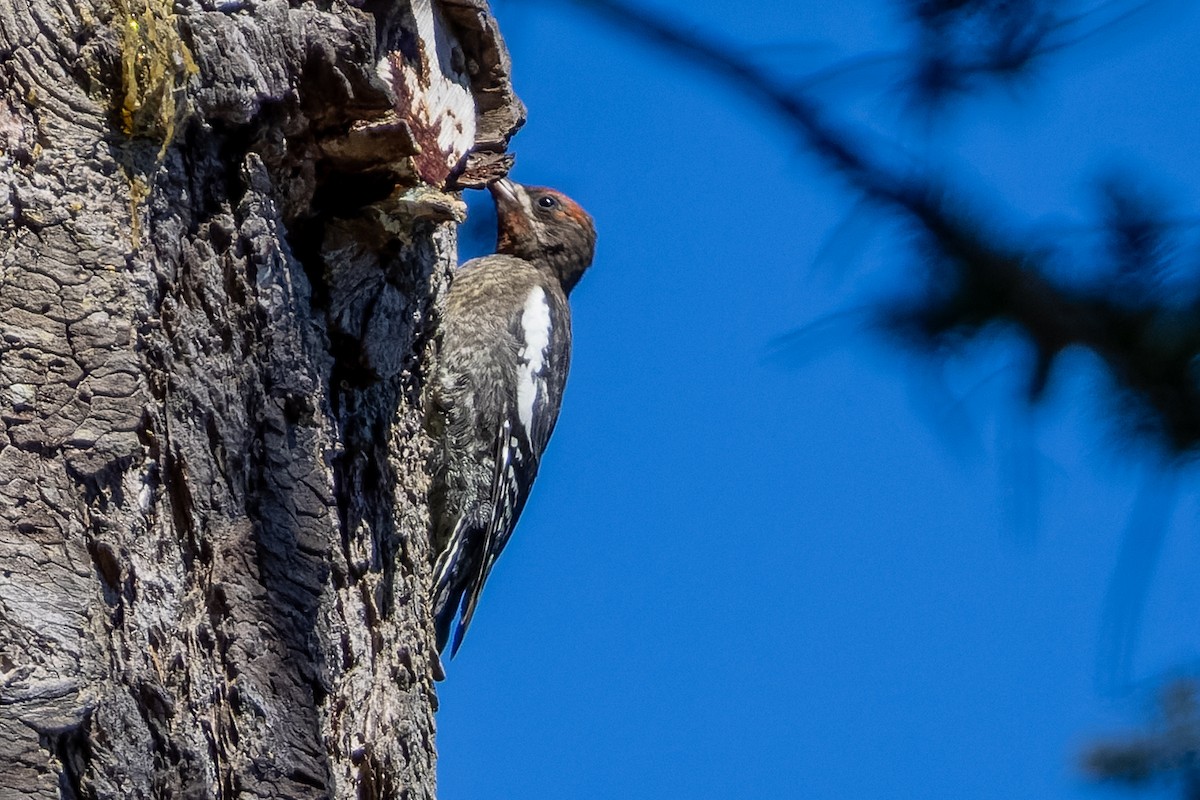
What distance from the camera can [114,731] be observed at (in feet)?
6.38

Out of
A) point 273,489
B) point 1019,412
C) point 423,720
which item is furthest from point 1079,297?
point 423,720

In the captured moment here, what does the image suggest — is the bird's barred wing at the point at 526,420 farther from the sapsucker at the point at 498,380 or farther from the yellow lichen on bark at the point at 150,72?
the yellow lichen on bark at the point at 150,72

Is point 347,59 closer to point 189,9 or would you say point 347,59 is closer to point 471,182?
point 189,9

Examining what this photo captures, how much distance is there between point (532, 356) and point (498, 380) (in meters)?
0.22

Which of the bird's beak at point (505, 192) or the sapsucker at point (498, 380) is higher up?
the bird's beak at point (505, 192)

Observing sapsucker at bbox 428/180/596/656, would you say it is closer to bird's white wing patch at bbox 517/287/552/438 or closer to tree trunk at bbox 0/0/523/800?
bird's white wing patch at bbox 517/287/552/438

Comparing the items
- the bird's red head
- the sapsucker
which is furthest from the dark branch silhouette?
the bird's red head

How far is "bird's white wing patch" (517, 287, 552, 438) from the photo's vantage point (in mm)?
4418

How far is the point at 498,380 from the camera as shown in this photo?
428cm

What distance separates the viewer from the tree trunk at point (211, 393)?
6.43 ft

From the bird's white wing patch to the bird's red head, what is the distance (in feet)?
1.40

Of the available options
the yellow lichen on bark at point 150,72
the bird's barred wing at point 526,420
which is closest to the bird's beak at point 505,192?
the bird's barred wing at point 526,420

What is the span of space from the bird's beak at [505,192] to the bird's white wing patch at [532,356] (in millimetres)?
531

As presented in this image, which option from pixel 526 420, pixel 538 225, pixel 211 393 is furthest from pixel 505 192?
pixel 211 393
